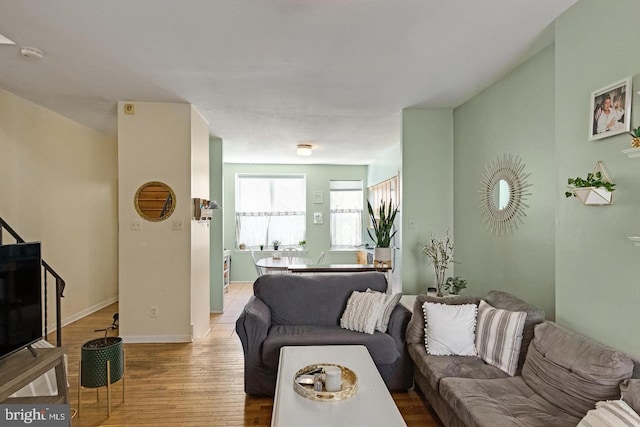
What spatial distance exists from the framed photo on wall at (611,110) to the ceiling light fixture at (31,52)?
378 centimetres

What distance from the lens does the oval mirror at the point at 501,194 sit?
10.5ft

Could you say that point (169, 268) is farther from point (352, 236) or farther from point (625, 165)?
point (352, 236)

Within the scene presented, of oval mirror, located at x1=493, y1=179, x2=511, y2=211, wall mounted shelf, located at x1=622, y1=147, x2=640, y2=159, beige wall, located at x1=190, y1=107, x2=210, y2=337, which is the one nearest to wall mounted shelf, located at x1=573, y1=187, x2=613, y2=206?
wall mounted shelf, located at x1=622, y1=147, x2=640, y2=159

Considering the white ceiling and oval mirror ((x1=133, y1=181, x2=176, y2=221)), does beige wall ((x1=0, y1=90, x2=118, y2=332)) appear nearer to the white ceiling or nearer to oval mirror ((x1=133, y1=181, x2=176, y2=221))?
the white ceiling

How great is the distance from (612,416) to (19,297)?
3.19 metres

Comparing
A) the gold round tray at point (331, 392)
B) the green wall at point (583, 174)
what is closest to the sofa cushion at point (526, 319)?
the green wall at point (583, 174)

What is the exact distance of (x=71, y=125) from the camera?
15.6 feet

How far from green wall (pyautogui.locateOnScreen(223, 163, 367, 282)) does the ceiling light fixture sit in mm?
5354

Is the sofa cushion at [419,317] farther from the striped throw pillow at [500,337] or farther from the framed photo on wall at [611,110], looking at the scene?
the framed photo on wall at [611,110]

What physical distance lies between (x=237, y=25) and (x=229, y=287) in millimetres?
6020

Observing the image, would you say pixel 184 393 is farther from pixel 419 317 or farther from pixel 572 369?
pixel 572 369

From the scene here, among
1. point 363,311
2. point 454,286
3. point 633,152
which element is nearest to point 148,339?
point 363,311

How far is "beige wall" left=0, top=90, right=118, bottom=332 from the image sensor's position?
3.81 meters

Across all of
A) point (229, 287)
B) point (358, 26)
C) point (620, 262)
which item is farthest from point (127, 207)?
point (620, 262)
